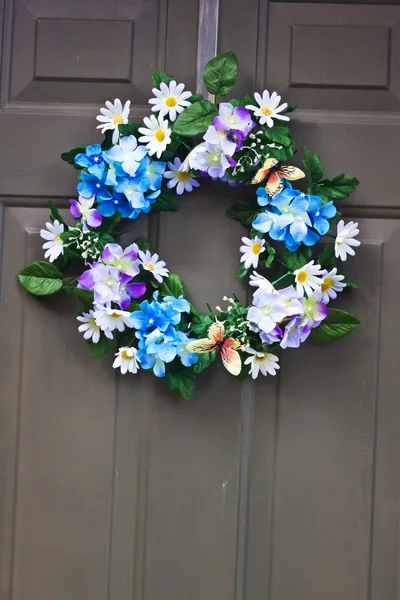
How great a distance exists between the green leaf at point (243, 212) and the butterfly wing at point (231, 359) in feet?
0.61

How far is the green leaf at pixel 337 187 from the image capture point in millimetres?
979

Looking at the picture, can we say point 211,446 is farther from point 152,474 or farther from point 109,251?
point 109,251

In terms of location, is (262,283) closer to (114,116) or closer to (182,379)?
(182,379)

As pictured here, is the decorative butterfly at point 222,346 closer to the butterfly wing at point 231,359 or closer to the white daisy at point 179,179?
the butterfly wing at point 231,359

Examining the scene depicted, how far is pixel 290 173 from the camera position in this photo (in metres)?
0.97

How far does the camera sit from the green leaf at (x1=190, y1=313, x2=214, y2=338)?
0.99 meters

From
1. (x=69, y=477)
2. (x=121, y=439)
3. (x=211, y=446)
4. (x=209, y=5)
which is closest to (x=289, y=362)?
(x=211, y=446)

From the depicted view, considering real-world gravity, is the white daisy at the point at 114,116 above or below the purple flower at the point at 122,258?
above

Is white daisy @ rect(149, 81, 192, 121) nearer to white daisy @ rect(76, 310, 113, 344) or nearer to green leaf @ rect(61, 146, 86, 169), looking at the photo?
green leaf @ rect(61, 146, 86, 169)

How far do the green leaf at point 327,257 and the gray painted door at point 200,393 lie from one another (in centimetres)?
5

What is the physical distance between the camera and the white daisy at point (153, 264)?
991 mm

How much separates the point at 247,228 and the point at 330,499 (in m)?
0.44

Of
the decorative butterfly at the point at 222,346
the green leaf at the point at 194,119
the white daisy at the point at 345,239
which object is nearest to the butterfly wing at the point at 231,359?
the decorative butterfly at the point at 222,346

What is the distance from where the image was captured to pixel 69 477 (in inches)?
41.3
